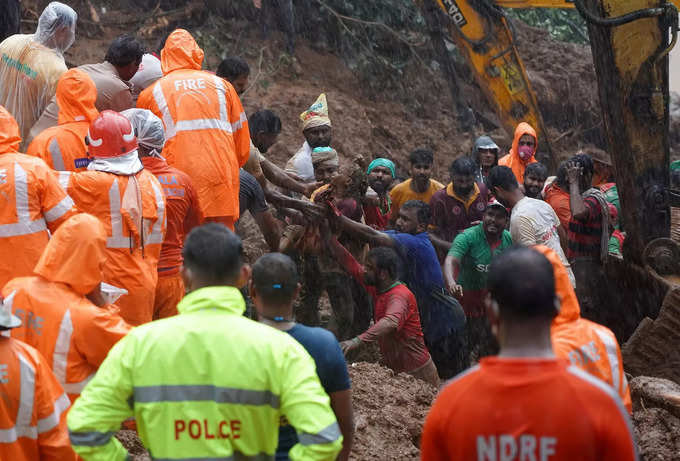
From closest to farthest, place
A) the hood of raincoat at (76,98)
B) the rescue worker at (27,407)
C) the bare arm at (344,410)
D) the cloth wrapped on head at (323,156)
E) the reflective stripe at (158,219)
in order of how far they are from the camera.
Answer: the rescue worker at (27,407), the bare arm at (344,410), the reflective stripe at (158,219), the hood of raincoat at (76,98), the cloth wrapped on head at (323,156)

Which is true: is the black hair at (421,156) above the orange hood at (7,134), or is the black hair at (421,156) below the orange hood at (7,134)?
below

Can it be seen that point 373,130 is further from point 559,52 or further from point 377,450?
point 377,450

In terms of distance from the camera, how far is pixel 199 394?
3.41 metres

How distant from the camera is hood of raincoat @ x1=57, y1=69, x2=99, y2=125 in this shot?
21.5ft

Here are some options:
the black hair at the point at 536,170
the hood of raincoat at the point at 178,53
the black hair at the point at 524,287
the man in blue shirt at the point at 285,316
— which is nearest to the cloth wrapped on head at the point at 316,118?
the black hair at the point at 536,170

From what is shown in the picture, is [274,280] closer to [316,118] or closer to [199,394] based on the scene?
[199,394]

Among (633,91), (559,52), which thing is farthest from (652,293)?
(559,52)

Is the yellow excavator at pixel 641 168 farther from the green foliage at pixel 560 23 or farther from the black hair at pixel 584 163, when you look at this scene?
the green foliage at pixel 560 23

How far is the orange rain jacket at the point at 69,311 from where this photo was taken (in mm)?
4520

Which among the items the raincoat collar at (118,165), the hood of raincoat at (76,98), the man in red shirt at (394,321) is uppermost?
the hood of raincoat at (76,98)

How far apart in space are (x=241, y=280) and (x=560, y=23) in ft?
51.8

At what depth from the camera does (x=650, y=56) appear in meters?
8.40

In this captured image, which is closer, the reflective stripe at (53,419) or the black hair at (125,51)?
the reflective stripe at (53,419)

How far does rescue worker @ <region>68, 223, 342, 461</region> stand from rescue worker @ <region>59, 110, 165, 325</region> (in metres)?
2.52
